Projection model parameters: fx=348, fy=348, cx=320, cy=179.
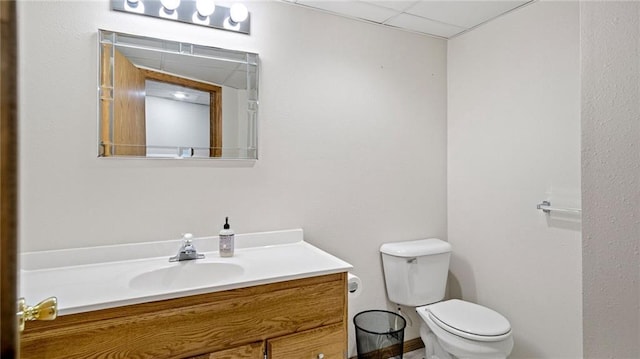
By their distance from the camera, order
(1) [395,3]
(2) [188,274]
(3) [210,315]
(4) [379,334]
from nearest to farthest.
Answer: (3) [210,315] < (2) [188,274] < (1) [395,3] < (4) [379,334]

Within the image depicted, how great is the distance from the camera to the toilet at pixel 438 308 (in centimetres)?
168

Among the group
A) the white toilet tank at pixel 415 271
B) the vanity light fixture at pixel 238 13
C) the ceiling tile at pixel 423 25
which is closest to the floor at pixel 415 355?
the white toilet tank at pixel 415 271

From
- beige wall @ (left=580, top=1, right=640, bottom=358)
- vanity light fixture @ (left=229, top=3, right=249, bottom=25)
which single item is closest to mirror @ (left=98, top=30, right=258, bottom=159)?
vanity light fixture @ (left=229, top=3, right=249, bottom=25)

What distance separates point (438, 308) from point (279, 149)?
1.26 m

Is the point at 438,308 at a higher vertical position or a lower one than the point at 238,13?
lower

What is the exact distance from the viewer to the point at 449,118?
7.93 feet

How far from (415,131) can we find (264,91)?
1.05 meters

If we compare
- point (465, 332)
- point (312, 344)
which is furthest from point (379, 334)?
point (312, 344)

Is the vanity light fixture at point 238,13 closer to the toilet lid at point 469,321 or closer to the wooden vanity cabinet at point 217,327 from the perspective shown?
the wooden vanity cabinet at point 217,327

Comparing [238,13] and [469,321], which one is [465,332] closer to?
[469,321]

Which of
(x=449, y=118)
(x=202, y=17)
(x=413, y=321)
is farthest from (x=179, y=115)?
(x=413, y=321)

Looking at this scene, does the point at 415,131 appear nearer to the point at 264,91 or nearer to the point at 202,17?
the point at 264,91

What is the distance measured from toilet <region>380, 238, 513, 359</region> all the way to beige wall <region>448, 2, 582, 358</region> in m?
0.22

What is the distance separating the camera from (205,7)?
1666 mm
